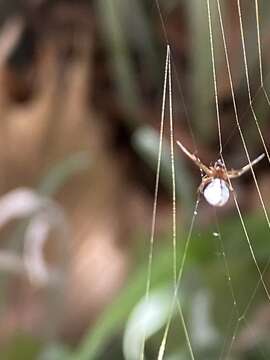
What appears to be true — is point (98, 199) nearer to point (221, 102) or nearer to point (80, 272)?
point (80, 272)

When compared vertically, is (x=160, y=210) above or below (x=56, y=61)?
below

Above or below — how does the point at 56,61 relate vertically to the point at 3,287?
above

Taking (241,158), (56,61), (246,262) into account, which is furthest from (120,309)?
(56,61)

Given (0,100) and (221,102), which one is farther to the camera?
(0,100)

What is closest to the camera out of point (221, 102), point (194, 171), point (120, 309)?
point (120, 309)

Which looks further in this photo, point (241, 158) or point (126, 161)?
point (126, 161)

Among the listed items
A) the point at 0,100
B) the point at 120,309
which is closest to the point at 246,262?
the point at 120,309

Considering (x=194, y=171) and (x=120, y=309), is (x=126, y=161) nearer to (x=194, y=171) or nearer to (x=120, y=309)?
(x=194, y=171)

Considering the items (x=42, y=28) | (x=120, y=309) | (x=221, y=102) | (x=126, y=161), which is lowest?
(x=120, y=309)

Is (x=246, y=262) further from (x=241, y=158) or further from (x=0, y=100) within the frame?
(x=0, y=100)

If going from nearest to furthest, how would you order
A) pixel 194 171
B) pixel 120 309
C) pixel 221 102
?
1. pixel 120 309
2. pixel 221 102
3. pixel 194 171
